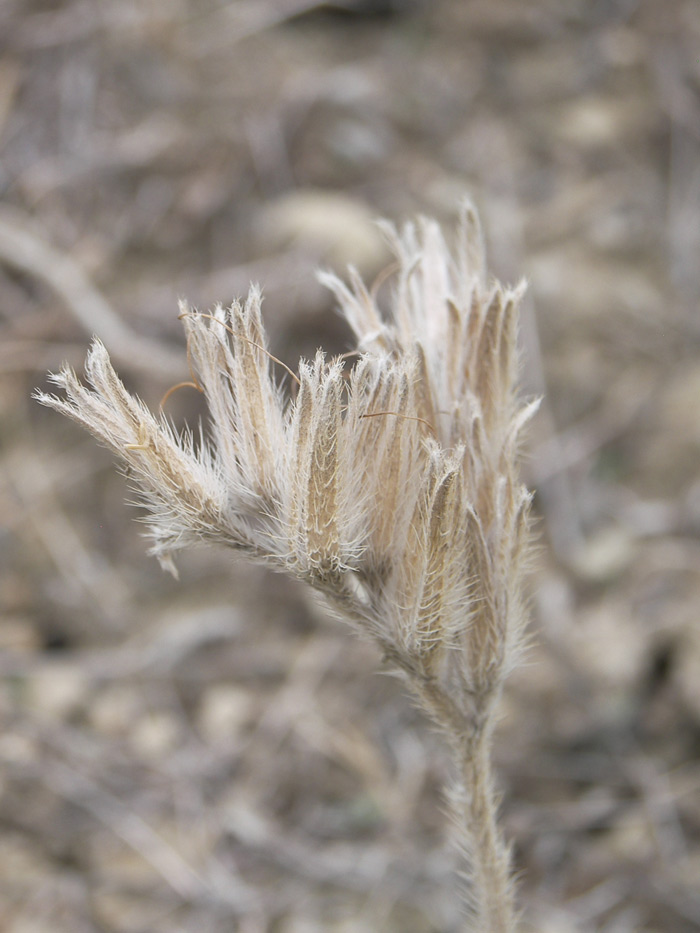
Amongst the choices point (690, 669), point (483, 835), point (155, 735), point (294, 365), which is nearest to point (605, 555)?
point (690, 669)

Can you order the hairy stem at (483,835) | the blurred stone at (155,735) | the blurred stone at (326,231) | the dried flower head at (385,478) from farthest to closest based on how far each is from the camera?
1. the blurred stone at (326,231)
2. the blurred stone at (155,735)
3. the hairy stem at (483,835)
4. the dried flower head at (385,478)

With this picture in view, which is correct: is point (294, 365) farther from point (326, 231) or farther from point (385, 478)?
point (385, 478)

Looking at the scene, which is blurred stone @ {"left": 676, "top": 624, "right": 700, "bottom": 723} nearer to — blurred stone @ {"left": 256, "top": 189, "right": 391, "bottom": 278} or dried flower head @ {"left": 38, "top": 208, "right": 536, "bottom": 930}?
dried flower head @ {"left": 38, "top": 208, "right": 536, "bottom": 930}

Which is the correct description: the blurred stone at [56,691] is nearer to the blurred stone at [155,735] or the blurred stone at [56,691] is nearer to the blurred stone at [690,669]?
the blurred stone at [155,735]

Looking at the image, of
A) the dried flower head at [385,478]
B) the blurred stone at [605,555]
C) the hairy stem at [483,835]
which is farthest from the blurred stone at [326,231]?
the hairy stem at [483,835]

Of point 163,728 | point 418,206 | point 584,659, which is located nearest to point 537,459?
point 584,659

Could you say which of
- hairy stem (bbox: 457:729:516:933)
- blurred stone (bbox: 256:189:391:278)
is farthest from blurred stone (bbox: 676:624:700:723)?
blurred stone (bbox: 256:189:391:278)

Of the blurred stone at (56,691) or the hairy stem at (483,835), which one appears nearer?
the hairy stem at (483,835)
